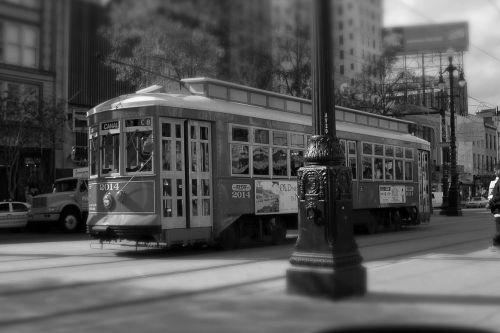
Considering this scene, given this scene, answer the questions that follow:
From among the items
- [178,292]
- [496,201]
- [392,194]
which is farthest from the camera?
[392,194]

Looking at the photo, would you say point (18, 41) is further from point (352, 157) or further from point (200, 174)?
point (352, 157)

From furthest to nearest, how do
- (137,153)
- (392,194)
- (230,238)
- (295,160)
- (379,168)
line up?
(392,194)
(379,168)
(295,160)
(230,238)
(137,153)

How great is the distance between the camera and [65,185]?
24125 mm

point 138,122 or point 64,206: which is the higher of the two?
point 138,122

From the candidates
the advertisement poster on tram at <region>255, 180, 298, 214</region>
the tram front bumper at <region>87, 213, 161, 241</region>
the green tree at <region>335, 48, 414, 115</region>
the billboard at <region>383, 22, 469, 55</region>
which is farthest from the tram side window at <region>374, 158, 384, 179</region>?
the green tree at <region>335, 48, 414, 115</region>

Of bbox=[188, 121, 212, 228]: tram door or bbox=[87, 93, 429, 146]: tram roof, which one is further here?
bbox=[188, 121, 212, 228]: tram door

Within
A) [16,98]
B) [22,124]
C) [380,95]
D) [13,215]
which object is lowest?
[13,215]

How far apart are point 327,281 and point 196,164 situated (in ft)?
20.8

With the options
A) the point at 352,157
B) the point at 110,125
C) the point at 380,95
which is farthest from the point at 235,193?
the point at 380,95

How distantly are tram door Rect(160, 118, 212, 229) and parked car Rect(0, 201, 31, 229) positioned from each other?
1346cm

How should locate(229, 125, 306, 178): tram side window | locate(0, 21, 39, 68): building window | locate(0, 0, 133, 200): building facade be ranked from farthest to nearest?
locate(0, 0, 133, 200): building facade, locate(229, 125, 306, 178): tram side window, locate(0, 21, 39, 68): building window

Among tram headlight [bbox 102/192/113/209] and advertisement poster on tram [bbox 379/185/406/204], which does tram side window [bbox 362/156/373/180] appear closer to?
advertisement poster on tram [bbox 379/185/406/204]

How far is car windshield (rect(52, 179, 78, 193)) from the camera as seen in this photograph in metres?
23.9

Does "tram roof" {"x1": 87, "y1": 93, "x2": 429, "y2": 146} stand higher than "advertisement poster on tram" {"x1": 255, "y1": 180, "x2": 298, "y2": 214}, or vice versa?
"tram roof" {"x1": 87, "y1": 93, "x2": 429, "y2": 146}
